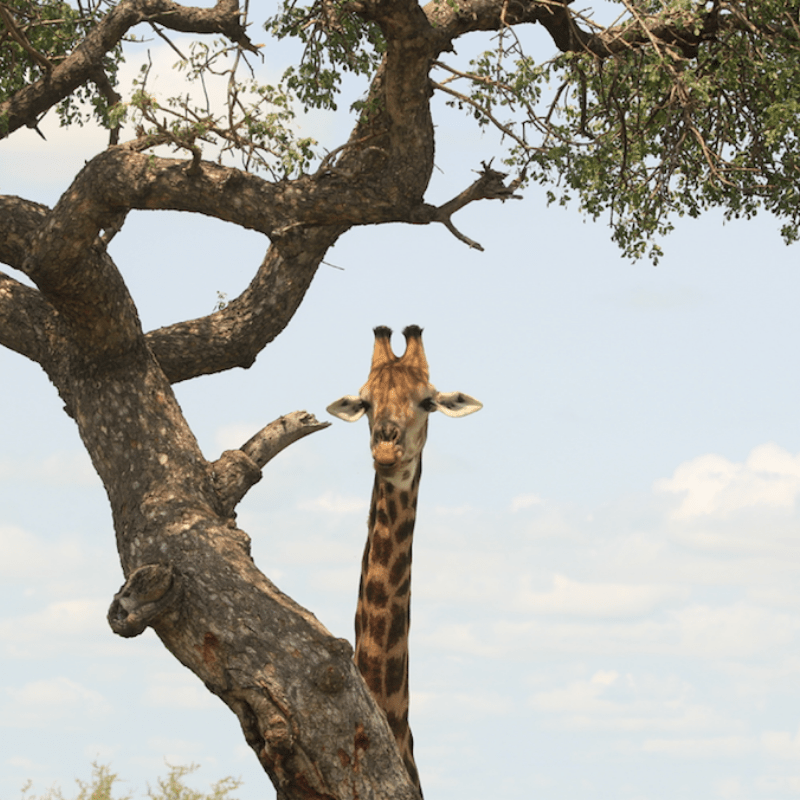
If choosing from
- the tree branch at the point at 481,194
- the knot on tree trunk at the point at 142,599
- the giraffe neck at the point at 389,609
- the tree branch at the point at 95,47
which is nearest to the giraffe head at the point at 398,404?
the giraffe neck at the point at 389,609

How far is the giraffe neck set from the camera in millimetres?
10047

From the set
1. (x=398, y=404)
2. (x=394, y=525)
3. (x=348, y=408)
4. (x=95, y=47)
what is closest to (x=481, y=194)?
(x=398, y=404)

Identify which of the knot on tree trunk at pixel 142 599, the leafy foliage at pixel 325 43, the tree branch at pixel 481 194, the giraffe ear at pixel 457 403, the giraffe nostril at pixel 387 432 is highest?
the leafy foliage at pixel 325 43

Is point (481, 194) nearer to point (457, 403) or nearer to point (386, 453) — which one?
point (457, 403)

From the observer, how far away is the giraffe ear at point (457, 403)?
33.6 ft

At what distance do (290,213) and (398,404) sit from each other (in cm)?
260

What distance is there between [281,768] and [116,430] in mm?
3840

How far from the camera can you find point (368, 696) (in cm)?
909

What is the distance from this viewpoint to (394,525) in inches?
402

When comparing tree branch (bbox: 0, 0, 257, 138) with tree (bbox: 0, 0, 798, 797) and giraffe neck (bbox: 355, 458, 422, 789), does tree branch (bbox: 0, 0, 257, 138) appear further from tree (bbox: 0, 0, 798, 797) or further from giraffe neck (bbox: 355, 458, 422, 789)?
giraffe neck (bbox: 355, 458, 422, 789)

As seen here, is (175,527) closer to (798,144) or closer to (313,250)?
(313,250)

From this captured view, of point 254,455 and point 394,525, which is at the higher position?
point 254,455

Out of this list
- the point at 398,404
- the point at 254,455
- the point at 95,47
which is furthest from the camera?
the point at 95,47

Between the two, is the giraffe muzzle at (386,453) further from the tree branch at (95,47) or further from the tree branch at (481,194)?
the tree branch at (95,47)
